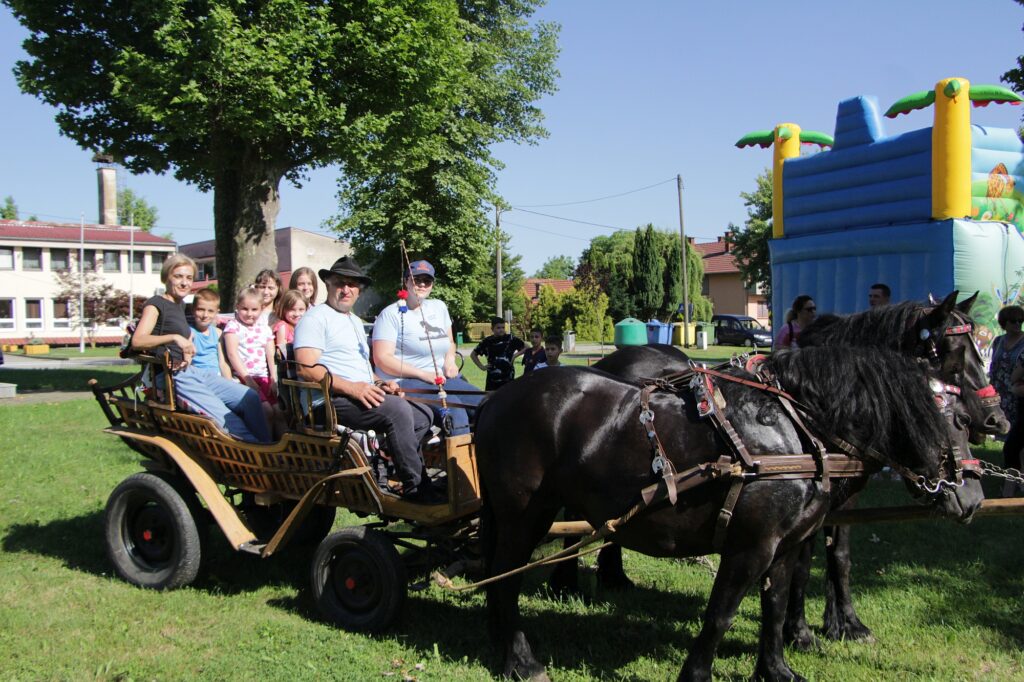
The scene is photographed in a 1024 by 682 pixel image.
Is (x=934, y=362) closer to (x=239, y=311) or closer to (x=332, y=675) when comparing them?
(x=332, y=675)

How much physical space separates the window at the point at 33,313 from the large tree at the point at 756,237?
135 feet

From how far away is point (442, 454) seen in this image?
5004 millimetres

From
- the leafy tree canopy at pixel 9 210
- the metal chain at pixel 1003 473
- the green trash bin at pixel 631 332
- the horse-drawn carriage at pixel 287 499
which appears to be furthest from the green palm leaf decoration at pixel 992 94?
the leafy tree canopy at pixel 9 210

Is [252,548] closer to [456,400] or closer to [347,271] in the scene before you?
[456,400]

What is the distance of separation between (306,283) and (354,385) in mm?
1906

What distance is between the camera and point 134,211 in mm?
76375

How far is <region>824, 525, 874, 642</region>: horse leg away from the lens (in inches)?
178

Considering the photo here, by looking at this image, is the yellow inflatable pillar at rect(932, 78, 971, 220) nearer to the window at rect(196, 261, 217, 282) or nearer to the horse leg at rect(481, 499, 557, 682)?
the horse leg at rect(481, 499, 557, 682)

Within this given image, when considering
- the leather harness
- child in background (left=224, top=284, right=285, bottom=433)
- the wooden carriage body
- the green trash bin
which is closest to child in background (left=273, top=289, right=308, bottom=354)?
child in background (left=224, top=284, right=285, bottom=433)

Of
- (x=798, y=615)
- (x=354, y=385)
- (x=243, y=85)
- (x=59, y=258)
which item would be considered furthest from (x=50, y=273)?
(x=798, y=615)

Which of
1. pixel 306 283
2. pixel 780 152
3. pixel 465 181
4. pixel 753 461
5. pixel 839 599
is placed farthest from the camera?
pixel 465 181

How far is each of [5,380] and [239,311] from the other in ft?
55.8

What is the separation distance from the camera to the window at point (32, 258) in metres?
49.0

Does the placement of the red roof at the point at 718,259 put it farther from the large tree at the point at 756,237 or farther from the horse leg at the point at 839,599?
the horse leg at the point at 839,599
